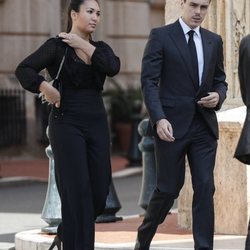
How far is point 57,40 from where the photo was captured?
843 centimetres

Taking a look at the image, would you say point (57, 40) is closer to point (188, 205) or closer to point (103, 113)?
point (103, 113)

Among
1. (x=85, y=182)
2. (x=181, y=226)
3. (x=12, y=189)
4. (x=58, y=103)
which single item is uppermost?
(x=58, y=103)

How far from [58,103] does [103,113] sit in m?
0.33

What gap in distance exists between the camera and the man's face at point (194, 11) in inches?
337

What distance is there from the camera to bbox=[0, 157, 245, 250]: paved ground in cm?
1003

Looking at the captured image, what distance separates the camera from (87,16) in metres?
8.38

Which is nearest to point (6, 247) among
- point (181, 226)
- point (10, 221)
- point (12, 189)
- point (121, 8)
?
point (181, 226)

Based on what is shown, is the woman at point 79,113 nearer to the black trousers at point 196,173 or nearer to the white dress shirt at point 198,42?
the black trousers at point 196,173

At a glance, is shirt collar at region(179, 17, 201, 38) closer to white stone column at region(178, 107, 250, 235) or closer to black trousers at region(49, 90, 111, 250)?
black trousers at region(49, 90, 111, 250)

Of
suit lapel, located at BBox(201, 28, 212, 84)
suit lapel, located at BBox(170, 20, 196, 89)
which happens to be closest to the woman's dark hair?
suit lapel, located at BBox(170, 20, 196, 89)

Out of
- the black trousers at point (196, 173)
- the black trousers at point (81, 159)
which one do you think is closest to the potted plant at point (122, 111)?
the black trousers at point (196, 173)

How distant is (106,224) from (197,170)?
335 centimetres

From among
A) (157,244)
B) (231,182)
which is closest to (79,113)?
(157,244)

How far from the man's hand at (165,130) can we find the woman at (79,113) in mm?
375
